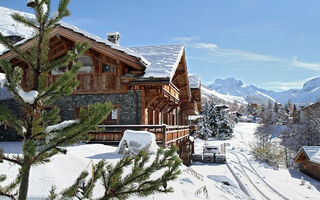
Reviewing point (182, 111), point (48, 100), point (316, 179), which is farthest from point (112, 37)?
point (316, 179)

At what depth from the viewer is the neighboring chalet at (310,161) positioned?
22312mm

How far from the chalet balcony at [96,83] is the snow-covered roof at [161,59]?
230 cm

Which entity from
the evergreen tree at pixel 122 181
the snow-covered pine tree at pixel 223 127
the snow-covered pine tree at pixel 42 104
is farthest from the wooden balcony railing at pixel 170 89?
the snow-covered pine tree at pixel 223 127

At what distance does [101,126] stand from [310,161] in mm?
26135

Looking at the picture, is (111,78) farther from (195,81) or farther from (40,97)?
(195,81)

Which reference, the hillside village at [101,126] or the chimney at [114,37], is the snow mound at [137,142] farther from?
the chimney at [114,37]

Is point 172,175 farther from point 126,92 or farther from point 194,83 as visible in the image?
point 194,83

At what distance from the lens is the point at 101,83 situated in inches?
540

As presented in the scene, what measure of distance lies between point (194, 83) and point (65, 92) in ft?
74.9

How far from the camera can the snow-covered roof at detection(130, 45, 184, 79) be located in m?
12.5

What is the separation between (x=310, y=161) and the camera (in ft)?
75.9

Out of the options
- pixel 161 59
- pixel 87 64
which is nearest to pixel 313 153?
pixel 161 59

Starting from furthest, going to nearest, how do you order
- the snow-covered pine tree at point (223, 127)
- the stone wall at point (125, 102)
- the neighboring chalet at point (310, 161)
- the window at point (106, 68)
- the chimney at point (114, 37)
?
the snow-covered pine tree at point (223, 127) → the neighboring chalet at point (310, 161) → the chimney at point (114, 37) → the window at point (106, 68) → the stone wall at point (125, 102)

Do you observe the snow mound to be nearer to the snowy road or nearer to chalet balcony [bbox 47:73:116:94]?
chalet balcony [bbox 47:73:116:94]
